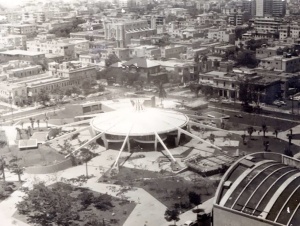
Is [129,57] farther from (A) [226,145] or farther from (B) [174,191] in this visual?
(B) [174,191]

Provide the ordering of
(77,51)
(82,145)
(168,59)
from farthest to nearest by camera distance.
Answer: (77,51)
(168,59)
(82,145)

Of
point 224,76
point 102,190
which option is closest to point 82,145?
point 102,190

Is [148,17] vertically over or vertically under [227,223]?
over

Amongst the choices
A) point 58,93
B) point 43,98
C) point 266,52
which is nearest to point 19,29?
point 58,93

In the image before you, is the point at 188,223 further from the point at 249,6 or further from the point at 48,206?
the point at 249,6

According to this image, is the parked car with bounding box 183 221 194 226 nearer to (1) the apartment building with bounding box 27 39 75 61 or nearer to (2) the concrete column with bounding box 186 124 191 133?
(2) the concrete column with bounding box 186 124 191 133

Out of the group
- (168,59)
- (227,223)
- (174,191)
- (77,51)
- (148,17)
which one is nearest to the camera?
(227,223)

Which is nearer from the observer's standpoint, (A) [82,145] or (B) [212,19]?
(A) [82,145]
